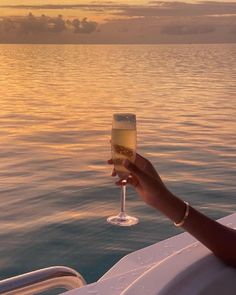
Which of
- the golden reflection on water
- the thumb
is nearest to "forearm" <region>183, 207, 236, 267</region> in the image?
the thumb

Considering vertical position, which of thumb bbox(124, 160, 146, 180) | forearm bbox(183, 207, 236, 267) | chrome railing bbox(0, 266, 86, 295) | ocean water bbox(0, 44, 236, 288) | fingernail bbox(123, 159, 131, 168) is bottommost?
ocean water bbox(0, 44, 236, 288)

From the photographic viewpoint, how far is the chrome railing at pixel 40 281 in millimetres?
1947

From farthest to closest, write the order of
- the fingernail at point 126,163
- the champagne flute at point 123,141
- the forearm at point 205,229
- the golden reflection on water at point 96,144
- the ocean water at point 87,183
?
the golden reflection on water at point 96,144
the ocean water at point 87,183
the champagne flute at point 123,141
the forearm at point 205,229
the fingernail at point 126,163

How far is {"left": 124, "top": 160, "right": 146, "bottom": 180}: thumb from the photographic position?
1.82 meters

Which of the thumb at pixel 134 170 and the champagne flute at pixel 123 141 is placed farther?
the champagne flute at pixel 123 141

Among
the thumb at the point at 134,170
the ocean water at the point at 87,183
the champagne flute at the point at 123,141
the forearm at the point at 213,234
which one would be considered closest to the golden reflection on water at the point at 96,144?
the ocean water at the point at 87,183

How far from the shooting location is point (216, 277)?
2.06 metres

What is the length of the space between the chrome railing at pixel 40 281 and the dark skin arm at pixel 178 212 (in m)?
0.34

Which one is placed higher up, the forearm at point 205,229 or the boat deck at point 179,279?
the forearm at point 205,229

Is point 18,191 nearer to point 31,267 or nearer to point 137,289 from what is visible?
point 31,267

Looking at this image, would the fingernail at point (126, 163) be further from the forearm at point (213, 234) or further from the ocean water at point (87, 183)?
the ocean water at point (87, 183)

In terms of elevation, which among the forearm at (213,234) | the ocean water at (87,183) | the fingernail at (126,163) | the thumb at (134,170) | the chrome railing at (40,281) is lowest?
the ocean water at (87,183)

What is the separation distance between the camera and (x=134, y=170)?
6.03ft

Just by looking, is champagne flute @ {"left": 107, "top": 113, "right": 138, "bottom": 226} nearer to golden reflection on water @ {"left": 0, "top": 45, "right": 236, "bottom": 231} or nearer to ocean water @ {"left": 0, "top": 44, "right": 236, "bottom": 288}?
ocean water @ {"left": 0, "top": 44, "right": 236, "bottom": 288}
